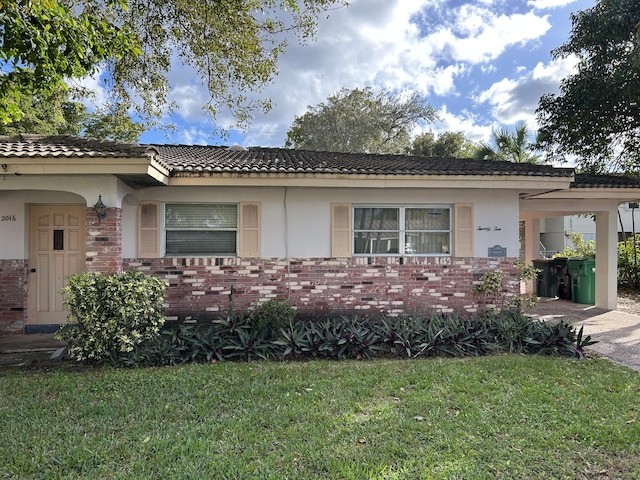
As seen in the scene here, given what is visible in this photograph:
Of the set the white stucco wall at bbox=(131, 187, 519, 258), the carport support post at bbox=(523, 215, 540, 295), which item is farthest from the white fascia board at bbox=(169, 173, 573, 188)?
the carport support post at bbox=(523, 215, 540, 295)

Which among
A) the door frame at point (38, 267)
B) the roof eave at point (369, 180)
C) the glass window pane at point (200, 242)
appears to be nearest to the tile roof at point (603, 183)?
the roof eave at point (369, 180)

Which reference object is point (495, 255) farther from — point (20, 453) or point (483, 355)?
point (20, 453)

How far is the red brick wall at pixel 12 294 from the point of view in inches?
282

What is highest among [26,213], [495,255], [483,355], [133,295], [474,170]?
[474,170]

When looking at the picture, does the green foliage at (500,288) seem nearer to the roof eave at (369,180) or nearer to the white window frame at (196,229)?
the roof eave at (369,180)

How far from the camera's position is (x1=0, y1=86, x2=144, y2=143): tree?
9.13 metres

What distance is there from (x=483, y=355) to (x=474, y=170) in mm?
Answer: 3592

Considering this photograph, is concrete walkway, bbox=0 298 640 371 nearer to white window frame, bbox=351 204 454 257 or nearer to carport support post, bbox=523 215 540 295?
carport support post, bbox=523 215 540 295

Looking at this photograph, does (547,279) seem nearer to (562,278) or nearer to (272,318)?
(562,278)

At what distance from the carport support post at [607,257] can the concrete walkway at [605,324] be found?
380 mm

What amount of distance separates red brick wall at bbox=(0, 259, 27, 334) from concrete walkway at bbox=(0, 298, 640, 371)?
26 centimetres

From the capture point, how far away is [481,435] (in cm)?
353

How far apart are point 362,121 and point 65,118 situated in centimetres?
1755

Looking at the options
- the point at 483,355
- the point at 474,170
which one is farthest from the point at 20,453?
the point at 474,170
